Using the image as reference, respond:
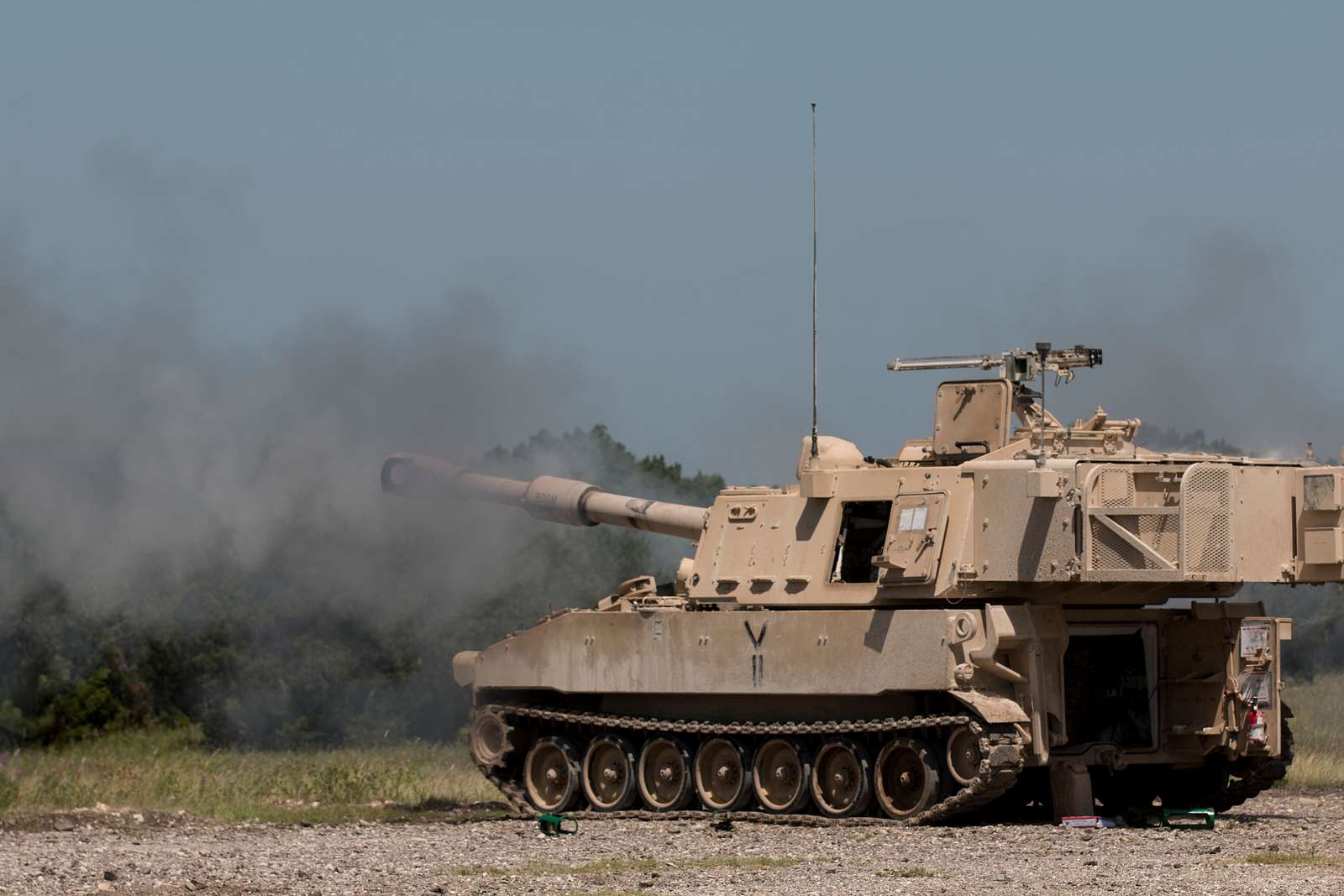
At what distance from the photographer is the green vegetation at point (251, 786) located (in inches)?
866

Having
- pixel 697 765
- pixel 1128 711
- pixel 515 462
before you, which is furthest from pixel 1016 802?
pixel 515 462

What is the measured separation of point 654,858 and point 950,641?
13.0 ft

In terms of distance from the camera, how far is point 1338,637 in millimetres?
45844

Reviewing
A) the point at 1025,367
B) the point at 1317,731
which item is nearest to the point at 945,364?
the point at 1025,367

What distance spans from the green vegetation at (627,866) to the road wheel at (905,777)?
3.35 meters

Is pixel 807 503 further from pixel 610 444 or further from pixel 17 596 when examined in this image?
pixel 610 444

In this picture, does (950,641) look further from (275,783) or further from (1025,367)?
(275,783)

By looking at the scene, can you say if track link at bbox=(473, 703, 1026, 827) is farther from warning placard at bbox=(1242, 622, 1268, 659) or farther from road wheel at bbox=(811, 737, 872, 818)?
warning placard at bbox=(1242, 622, 1268, 659)

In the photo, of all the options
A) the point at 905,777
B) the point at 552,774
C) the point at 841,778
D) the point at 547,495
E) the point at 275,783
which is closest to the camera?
the point at 905,777

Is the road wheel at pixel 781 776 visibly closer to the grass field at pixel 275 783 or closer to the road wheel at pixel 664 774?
the road wheel at pixel 664 774

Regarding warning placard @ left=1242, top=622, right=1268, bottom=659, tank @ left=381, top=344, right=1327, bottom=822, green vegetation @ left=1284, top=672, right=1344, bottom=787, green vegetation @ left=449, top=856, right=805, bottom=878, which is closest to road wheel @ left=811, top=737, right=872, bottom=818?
tank @ left=381, top=344, right=1327, bottom=822

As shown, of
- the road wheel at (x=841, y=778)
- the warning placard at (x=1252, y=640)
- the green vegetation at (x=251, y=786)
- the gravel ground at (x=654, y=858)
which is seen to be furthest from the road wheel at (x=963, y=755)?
the green vegetation at (x=251, y=786)

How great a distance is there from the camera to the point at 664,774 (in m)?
22.3

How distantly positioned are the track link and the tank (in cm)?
3
